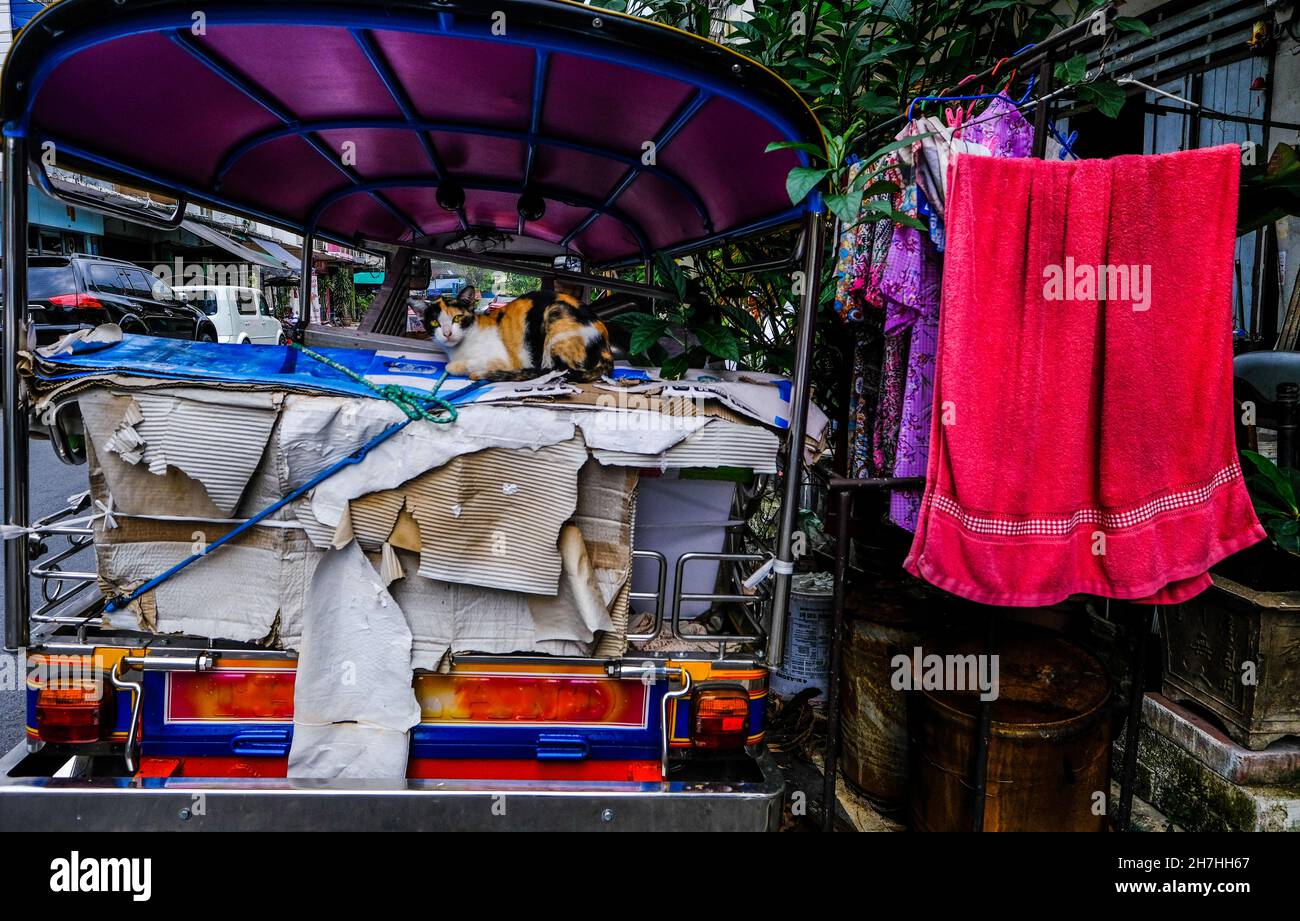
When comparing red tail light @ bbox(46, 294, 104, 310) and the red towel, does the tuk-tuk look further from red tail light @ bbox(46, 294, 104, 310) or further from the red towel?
red tail light @ bbox(46, 294, 104, 310)

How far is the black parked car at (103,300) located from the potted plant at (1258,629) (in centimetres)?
1101

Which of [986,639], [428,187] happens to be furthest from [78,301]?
[986,639]

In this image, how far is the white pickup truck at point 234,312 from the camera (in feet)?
52.6

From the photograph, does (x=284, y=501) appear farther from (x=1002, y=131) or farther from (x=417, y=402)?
(x=1002, y=131)

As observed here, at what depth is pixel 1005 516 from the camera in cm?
232

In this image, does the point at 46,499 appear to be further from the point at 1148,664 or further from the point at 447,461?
the point at 1148,664

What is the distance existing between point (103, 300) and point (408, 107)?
11.4 m

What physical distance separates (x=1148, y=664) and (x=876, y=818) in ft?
4.92

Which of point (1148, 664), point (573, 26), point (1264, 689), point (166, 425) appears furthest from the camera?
point (1148, 664)

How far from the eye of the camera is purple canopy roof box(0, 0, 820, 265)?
199 centimetres

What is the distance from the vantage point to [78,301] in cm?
1104

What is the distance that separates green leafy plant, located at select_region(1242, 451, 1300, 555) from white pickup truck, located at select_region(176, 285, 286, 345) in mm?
16809

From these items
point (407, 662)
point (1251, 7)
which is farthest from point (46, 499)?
point (1251, 7)

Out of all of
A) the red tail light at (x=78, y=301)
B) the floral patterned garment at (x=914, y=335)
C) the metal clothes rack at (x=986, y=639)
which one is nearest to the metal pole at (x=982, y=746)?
the metal clothes rack at (x=986, y=639)
